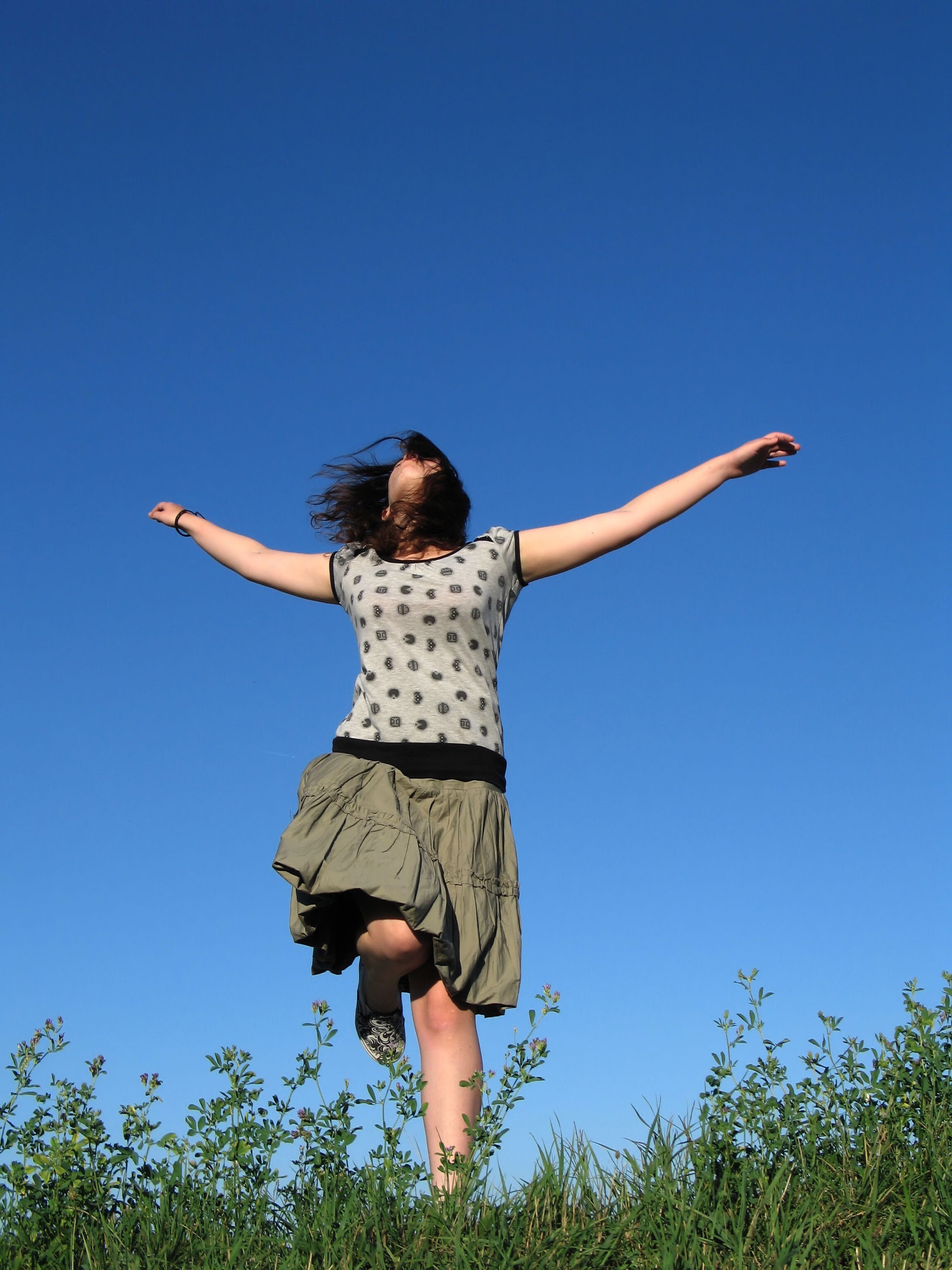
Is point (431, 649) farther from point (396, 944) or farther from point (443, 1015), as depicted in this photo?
point (443, 1015)

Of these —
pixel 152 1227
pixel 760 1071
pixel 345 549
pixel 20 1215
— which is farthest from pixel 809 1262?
pixel 345 549

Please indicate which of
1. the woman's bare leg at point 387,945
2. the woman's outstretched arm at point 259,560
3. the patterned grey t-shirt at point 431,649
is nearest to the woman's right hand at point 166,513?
the woman's outstretched arm at point 259,560

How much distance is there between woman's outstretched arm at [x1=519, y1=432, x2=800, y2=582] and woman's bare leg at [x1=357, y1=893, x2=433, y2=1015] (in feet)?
4.55

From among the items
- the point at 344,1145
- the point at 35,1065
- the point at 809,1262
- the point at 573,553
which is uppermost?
the point at 573,553

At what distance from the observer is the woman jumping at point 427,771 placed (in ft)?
12.5

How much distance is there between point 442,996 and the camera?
3926 mm

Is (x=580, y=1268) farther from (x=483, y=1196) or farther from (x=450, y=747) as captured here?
(x=450, y=747)

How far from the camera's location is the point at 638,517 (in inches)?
172

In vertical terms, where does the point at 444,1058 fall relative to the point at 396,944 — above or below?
below

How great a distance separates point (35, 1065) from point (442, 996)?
1.30 metres

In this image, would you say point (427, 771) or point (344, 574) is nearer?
point (427, 771)

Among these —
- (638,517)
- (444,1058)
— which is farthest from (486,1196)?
(638,517)

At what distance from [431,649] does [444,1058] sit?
135 centimetres

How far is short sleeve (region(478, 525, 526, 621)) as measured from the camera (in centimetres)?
441
